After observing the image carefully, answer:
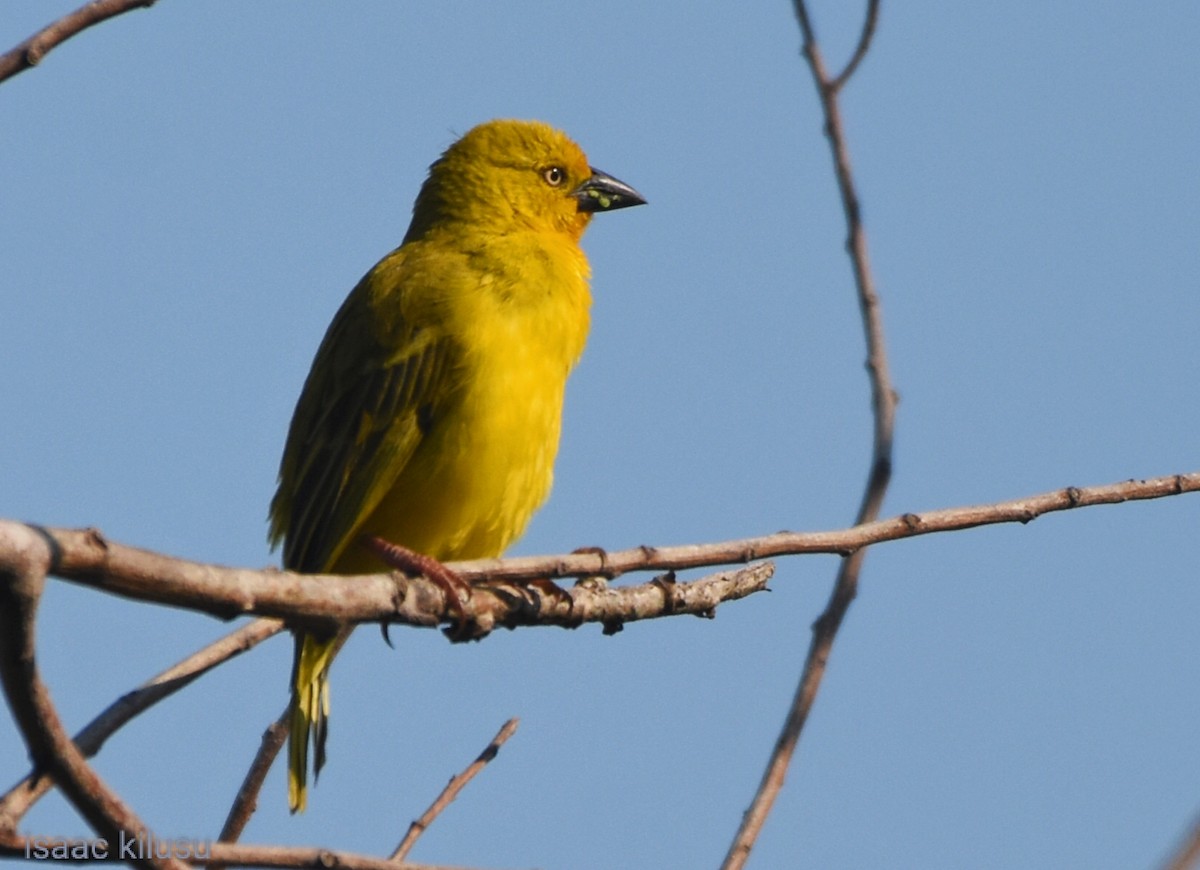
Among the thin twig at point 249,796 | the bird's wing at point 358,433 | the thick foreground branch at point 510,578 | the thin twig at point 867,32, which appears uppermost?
the thin twig at point 867,32

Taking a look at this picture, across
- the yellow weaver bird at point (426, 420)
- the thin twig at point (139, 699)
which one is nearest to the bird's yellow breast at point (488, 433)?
the yellow weaver bird at point (426, 420)

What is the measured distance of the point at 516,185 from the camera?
6.12 m

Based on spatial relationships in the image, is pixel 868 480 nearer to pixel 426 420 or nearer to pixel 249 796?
pixel 249 796

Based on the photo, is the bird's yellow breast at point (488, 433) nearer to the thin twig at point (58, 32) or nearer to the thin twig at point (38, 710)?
the thin twig at point (58, 32)

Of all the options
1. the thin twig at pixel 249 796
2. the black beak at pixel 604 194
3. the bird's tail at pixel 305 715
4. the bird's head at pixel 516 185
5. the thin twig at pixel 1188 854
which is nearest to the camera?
the thin twig at pixel 1188 854

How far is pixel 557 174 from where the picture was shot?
20.6 feet

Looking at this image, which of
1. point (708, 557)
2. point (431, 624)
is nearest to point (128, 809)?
point (431, 624)

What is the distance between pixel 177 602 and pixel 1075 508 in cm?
187

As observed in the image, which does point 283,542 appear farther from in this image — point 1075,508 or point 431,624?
point 1075,508

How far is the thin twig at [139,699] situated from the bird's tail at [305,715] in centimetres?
110

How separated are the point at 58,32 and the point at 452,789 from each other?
1.86 meters

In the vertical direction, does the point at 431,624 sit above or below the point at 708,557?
below

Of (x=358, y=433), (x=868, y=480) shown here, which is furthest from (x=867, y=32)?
(x=358, y=433)

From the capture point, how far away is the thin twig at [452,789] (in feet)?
11.1
